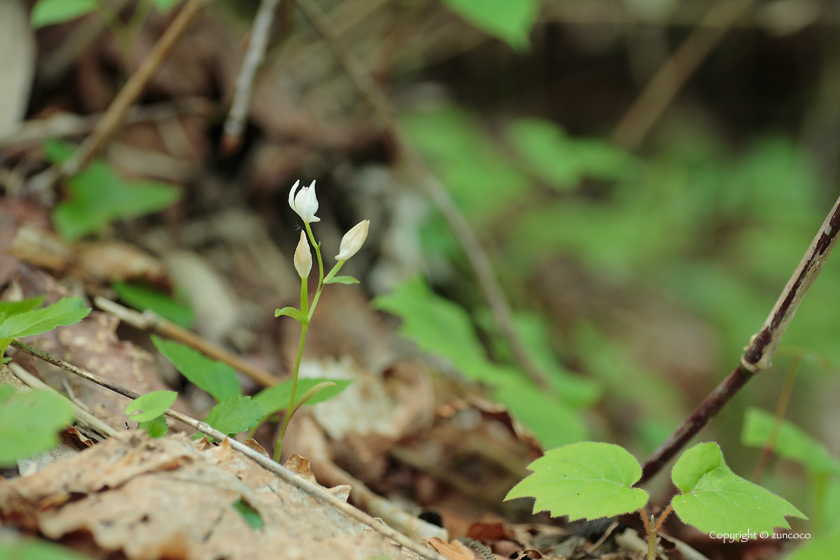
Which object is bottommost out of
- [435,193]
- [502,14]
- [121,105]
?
[121,105]

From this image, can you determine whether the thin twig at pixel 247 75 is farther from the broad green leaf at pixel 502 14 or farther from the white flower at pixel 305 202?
the white flower at pixel 305 202

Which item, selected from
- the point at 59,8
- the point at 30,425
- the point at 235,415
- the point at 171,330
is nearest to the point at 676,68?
the point at 59,8

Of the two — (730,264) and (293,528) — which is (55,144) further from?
(730,264)

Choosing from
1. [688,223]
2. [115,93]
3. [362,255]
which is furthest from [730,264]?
[115,93]

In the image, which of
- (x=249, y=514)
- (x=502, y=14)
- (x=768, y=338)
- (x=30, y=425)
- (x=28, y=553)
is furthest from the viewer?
(x=502, y=14)

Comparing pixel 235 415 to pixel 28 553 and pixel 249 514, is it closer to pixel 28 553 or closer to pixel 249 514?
pixel 249 514

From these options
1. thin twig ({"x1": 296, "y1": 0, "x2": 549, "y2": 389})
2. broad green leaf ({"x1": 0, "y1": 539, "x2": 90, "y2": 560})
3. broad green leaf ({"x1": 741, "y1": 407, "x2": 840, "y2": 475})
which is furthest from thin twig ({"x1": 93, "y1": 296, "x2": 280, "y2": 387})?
broad green leaf ({"x1": 741, "y1": 407, "x2": 840, "y2": 475})

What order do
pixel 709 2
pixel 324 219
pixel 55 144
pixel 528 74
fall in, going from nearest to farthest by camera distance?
pixel 55 144
pixel 324 219
pixel 709 2
pixel 528 74
